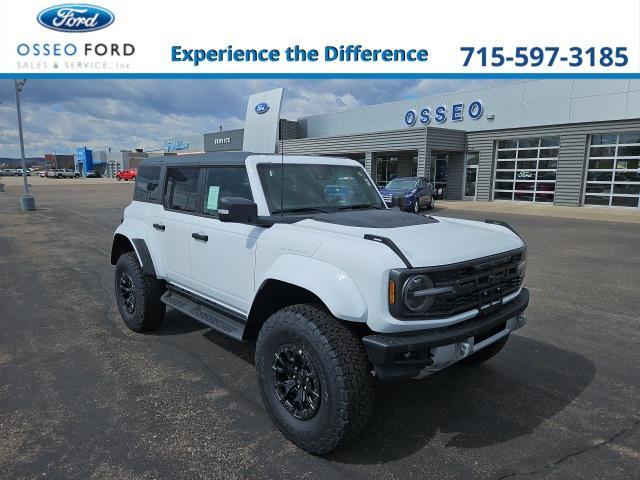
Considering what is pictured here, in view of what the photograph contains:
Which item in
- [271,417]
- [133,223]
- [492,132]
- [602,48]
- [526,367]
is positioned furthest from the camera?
[492,132]

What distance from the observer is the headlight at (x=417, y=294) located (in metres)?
2.46

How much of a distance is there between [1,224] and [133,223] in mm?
12637

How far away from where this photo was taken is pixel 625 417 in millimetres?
3162

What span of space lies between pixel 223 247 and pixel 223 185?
0.59m

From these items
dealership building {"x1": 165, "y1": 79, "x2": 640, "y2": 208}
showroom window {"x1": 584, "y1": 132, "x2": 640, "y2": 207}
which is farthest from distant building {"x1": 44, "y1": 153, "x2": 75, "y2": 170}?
showroom window {"x1": 584, "y1": 132, "x2": 640, "y2": 207}

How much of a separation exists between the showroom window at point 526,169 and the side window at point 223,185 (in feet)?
74.6

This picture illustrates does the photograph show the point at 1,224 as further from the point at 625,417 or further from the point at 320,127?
the point at 320,127

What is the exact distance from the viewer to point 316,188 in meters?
3.78

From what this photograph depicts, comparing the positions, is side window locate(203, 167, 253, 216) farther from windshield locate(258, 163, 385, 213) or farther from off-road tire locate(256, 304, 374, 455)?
off-road tire locate(256, 304, 374, 455)

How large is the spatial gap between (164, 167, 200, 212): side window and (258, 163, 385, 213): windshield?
2.96ft

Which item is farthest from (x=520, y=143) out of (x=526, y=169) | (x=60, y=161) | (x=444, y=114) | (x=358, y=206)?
(x=60, y=161)

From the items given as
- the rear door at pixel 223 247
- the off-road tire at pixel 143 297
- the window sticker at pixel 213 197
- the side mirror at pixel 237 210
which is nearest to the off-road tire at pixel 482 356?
the rear door at pixel 223 247

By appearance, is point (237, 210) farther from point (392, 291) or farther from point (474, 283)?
point (474, 283)

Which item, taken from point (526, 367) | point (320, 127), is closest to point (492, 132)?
point (320, 127)
